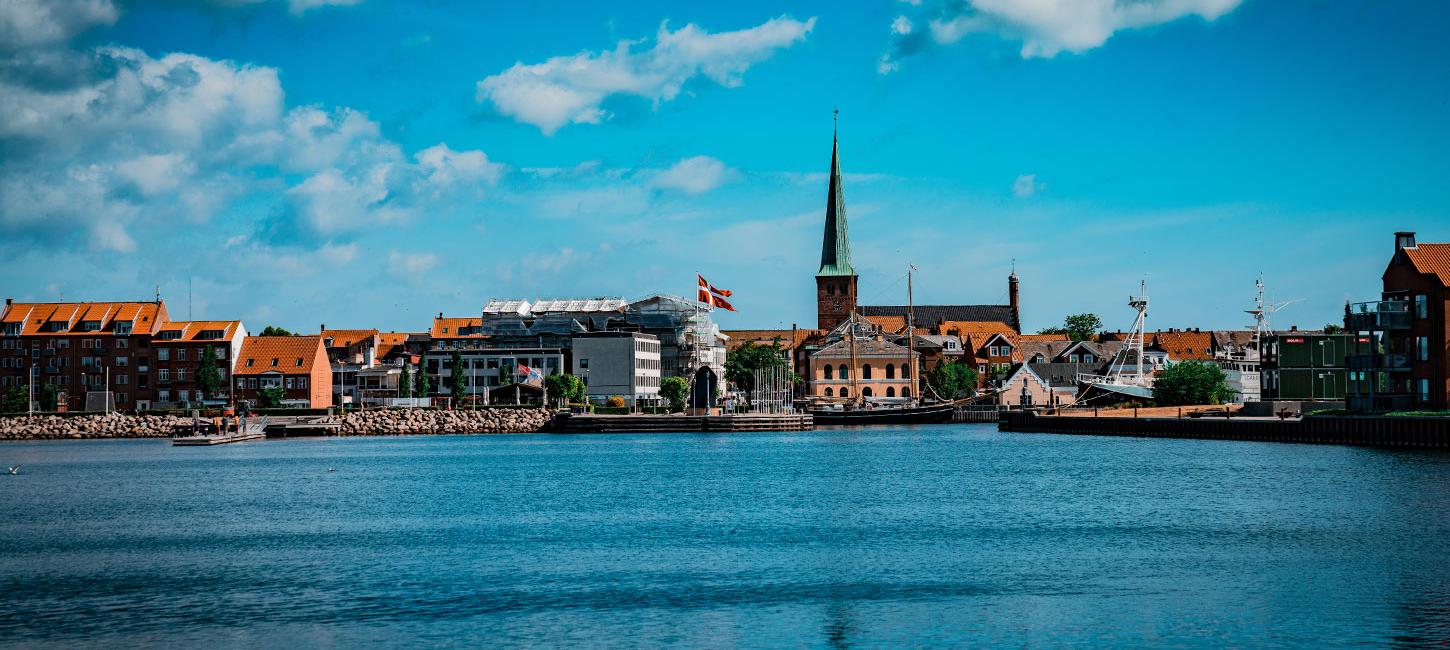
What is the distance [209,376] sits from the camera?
15762cm

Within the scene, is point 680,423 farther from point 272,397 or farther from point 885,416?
point 272,397

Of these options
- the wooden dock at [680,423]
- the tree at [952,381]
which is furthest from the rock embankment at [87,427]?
the tree at [952,381]

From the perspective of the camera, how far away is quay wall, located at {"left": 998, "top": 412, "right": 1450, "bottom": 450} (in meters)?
76.6

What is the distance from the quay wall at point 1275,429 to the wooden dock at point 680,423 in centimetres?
2021

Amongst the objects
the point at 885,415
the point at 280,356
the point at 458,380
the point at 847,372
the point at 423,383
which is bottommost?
the point at 885,415

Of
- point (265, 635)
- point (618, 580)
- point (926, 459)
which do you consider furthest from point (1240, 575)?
point (926, 459)

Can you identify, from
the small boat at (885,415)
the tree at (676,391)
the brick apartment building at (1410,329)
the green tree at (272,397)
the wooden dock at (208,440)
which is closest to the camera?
the brick apartment building at (1410,329)

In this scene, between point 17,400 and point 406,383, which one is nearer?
point 17,400

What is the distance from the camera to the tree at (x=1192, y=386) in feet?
450

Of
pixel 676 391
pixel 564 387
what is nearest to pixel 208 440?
pixel 564 387

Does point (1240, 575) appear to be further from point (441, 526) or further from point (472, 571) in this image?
point (441, 526)

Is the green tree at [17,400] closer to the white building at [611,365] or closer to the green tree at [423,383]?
the green tree at [423,383]

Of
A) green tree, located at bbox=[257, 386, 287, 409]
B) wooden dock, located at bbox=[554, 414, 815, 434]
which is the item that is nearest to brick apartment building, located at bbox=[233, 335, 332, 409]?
green tree, located at bbox=[257, 386, 287, 409]

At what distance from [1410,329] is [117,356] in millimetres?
133155
